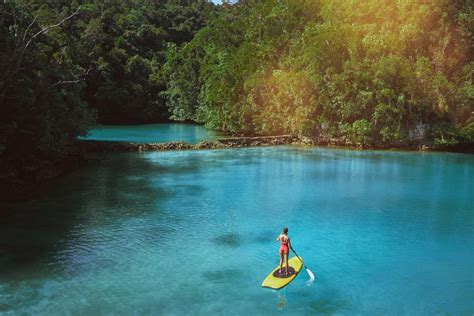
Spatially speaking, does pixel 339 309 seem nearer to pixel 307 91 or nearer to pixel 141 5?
pixel 307 91

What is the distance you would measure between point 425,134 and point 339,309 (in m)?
36.3

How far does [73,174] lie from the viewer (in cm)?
3416

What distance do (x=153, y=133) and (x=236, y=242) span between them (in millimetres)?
42738

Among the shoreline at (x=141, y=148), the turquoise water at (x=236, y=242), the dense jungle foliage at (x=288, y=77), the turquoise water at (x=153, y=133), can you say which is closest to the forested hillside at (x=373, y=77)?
the dense jungle foliage at (x=288, y=77)

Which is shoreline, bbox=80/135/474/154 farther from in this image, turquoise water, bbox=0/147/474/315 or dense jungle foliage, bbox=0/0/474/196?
turquoise water, bbox=0/147/474/315

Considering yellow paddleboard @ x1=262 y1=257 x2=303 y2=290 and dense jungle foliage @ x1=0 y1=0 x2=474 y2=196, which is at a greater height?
dense jungle foliage @ x1=0 y1=0 x2=474 y2=196

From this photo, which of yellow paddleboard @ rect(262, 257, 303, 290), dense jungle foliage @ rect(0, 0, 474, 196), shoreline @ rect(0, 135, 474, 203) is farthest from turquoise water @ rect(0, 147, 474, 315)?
dense jungle foliage @ rect(0, 0, 474, 196)

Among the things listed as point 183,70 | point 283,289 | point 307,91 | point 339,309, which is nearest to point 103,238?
point 283,289

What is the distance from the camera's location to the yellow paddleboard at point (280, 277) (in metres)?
15.4

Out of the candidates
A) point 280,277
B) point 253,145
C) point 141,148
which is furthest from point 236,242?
point 253,145

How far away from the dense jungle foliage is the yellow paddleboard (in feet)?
50.0

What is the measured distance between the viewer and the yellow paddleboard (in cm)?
1538

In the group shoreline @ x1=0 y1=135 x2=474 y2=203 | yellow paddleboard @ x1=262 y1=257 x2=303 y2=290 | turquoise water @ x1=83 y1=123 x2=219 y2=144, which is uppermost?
turquoise water @ x1=83 y1=123 x2=219 y2=144

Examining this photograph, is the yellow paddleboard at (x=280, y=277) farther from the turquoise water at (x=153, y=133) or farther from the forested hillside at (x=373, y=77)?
the turquoise water at (x=153, y=133)
